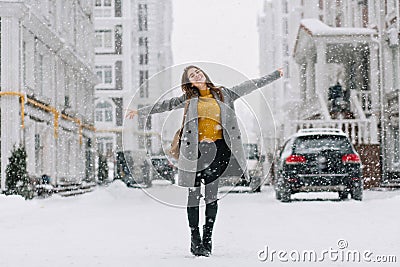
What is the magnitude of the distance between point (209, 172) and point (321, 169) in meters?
9.25

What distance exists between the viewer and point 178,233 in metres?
9.83

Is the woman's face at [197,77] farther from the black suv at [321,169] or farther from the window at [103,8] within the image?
the window at [103,8]

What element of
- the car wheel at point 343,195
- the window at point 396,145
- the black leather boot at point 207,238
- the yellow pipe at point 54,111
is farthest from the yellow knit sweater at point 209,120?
the window at point 396,145

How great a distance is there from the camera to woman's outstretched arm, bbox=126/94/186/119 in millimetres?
7370

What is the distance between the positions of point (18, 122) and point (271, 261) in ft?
47.5

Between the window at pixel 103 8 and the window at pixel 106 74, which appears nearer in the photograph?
the window at pixel 103 8

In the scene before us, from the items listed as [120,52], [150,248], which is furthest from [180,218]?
[120,52]

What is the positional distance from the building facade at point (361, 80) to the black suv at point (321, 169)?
24.8 feet

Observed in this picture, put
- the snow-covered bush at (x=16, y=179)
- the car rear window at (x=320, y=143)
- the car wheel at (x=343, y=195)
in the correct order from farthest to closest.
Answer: the snow-covered bush at (x=16, y=179) < the car wheel at (x=343, y=195) < the car rear window at (x=320, y=143)

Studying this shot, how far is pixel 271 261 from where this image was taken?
697cm

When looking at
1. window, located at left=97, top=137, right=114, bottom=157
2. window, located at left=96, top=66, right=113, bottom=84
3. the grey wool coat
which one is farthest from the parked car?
window, located at left=96, top=66, right=113, bottom=84

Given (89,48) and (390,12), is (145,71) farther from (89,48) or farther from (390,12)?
(390,12)

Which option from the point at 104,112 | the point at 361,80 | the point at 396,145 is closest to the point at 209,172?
the point at 396,145

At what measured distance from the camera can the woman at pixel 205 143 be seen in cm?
714
